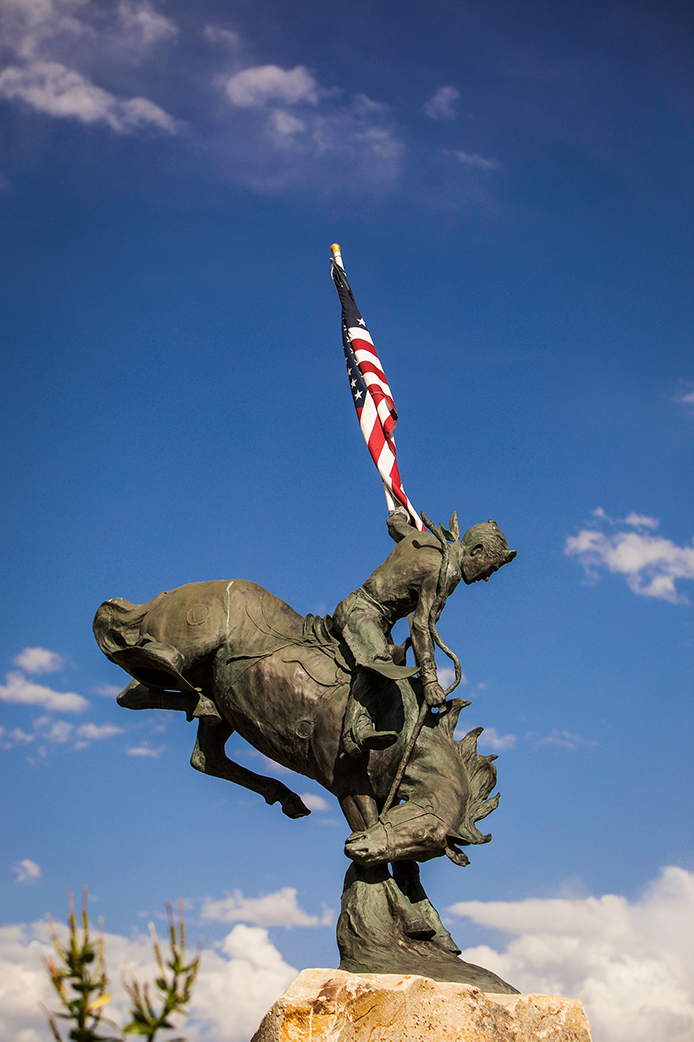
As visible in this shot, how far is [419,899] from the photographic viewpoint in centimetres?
598

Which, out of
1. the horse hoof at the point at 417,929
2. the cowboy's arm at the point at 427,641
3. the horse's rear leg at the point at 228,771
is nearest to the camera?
the horse hoof at the point at 417,929

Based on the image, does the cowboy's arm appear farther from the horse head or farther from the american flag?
the american flag

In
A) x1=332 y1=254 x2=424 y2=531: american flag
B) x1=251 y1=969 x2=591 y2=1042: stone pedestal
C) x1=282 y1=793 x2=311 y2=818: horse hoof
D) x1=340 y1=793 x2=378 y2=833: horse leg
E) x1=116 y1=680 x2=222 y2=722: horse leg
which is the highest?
x1=332 y1=254 x2=424 y2=531: american flag

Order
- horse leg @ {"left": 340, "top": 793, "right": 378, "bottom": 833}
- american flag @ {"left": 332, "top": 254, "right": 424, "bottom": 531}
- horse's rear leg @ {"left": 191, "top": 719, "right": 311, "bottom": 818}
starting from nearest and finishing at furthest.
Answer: horse leg @ {"left": 340, "top": 793, "right": 378, "bottom": 833} → horse's rear leg @ {"left": 191, "top": 719, "right": 311, "bottom": 818} → american flag @ {"left": 332, "top": 254, "right": 424, "bottom": 531}

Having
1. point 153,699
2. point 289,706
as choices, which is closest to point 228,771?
point 153,699

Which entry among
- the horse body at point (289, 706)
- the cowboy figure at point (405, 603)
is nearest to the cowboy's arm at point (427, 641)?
the cowboy figure at point (405, 603)

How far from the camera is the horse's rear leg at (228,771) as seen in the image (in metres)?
6.83

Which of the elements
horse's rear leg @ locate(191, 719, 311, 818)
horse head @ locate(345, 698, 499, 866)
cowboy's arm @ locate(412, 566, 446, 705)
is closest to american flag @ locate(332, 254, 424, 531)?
cowboy's arm @ locate(412, 566, 446, 705)

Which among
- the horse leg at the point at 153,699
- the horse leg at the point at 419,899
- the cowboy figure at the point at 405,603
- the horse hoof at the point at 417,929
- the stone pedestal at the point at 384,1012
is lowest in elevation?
the stone pedestal at the point at 384,1012

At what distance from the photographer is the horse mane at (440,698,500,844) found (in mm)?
6227

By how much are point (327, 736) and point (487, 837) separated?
1.21 m

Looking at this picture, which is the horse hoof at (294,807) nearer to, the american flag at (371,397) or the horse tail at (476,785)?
the horse tail at (476,785)

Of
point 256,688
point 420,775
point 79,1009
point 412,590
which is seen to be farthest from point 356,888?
point 79,1009

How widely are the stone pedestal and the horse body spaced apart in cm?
70
